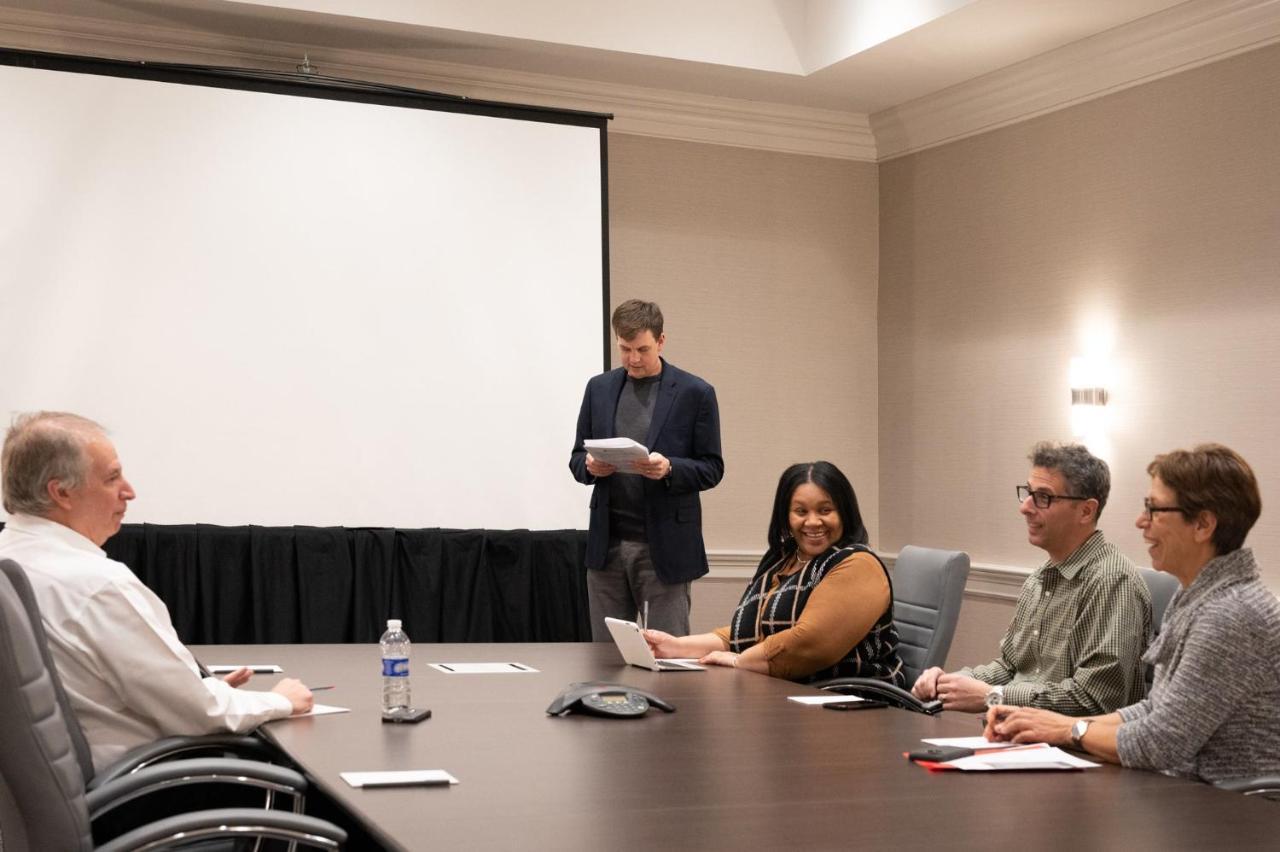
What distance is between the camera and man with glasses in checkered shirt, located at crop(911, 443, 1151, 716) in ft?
10.6

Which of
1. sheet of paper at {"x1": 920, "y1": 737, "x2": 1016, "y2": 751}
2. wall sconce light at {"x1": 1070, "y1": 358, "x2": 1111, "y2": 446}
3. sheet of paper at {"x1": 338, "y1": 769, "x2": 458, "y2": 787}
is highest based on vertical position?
wall sconce light at {"x1": 1070, "y1": 358, "x2": 1111, "y2": 446}

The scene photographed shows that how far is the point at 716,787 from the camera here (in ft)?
7.29

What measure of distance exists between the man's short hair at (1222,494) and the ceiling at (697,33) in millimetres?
3108

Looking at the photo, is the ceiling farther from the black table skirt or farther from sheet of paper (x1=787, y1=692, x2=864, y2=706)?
sheet of paper (x1=787, y1=692, x2=864, y2=706)

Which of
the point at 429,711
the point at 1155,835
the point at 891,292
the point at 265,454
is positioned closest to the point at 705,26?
the point at 891,292

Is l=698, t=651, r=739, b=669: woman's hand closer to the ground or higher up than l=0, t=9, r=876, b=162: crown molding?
closer to the ground

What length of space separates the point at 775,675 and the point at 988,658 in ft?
9.28

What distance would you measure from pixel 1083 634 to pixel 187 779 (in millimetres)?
2031

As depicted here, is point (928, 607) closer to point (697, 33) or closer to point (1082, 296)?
point (1082, 296)

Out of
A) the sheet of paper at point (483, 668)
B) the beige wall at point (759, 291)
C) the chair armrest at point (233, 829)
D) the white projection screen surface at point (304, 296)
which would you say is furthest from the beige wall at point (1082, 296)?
the chair armrest at point (233, 829)

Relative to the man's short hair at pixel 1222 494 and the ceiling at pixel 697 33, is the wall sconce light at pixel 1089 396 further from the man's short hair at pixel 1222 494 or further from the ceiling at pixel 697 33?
the man's short hair at pixel 1222 494

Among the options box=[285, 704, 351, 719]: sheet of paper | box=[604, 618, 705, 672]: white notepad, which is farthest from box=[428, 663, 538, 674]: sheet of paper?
box=[285, 704, 351, 719]: sheet of paper

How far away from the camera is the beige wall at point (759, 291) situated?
668 cm

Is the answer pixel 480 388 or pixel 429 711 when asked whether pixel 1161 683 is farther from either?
pixel 480 388
